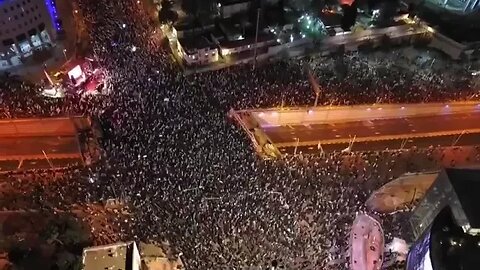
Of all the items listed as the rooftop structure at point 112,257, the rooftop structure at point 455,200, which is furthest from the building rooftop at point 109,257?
the rooftop structure at point 455,200

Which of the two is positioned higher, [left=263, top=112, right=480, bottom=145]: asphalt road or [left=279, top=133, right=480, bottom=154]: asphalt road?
[left=263, top=112, right=480, bottom=145]: asphalt road

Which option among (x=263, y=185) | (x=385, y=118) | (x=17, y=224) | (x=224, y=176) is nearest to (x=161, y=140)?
(x=224, y=176)

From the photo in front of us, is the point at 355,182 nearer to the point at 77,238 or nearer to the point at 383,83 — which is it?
the point at 383,83

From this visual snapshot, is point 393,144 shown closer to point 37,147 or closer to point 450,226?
point 450,226

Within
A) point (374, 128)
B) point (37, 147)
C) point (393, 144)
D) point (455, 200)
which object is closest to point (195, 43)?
point (37, 147)

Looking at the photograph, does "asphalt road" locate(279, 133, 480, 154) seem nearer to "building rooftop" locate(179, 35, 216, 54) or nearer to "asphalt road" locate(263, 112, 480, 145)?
"asphalt road" locate(263, 112, 480, 145)

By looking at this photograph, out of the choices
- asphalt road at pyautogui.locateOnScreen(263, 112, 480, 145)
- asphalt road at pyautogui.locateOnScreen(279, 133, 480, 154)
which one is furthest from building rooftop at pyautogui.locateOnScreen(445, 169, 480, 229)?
asphalt road at pyautogui.locateOnScreen(263, 112, 480, 145)
